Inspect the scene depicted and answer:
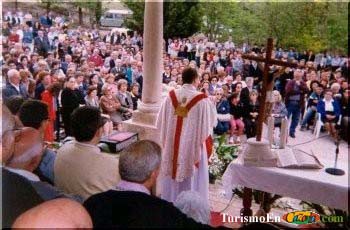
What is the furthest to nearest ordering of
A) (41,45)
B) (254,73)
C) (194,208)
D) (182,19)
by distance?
1. (41,45)
2. (254,73)
3. (182,19)
4. (194,208)

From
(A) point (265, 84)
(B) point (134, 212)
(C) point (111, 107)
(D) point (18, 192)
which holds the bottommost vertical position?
(C) point (111, 107)

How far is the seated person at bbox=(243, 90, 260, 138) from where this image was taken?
709 centimetres

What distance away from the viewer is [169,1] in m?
8.38

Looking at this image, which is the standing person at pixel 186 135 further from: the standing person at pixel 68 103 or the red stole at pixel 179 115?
the standing person at pixel 68 103

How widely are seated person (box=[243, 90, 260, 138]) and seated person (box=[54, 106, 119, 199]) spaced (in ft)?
16.2

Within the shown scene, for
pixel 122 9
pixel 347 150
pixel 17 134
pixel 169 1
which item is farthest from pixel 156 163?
pixel 122 9

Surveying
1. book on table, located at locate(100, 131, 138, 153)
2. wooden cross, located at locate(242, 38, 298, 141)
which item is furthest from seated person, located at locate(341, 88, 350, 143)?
book on table, located at locate(100, 131, 138, 153)

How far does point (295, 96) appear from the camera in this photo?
22.6 ft

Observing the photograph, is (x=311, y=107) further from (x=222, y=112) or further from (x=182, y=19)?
(x=182, y=19)

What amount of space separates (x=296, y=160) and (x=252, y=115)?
4300mm

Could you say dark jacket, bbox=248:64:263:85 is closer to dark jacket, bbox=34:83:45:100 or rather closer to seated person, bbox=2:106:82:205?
dark jacket, bbox=34:83:45:100

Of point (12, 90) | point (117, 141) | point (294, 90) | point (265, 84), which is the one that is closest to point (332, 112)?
point (265, 84)

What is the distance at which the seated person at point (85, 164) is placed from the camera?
226cm

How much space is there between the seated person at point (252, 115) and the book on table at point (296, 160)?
403 cm
